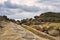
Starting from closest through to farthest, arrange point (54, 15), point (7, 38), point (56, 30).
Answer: point (7, 38)
point (56, 30)
point (54, 15)

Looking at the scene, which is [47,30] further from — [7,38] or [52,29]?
[7,38]

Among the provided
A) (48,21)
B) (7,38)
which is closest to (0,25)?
(7,38)

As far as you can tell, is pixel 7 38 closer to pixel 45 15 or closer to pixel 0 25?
pixel 0 25

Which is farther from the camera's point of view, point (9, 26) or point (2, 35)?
point (9, 26)

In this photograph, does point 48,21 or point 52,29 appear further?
point 48,21

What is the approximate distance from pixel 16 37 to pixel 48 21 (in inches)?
746

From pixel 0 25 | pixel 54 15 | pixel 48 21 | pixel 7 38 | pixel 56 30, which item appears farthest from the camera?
pixel 54 15

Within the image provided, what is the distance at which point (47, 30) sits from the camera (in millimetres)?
24641

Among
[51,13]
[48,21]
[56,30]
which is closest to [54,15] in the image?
[51,13]

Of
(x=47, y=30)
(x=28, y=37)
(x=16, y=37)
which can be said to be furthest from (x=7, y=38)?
(x=47, y=30)

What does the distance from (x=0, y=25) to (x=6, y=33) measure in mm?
1292

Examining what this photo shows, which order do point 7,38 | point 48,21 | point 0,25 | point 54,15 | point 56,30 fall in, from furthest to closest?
point 54,15, point 48,21, point 56,30, point 0,25, point 7,38

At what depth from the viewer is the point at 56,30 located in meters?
24.5

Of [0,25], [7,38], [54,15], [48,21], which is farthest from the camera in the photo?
[54,15]
